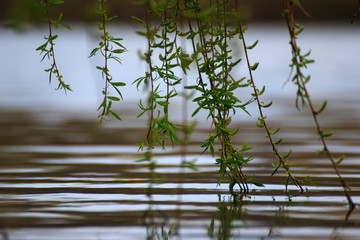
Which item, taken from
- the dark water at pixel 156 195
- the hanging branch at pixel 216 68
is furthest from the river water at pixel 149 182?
the hanging branch at pixel 216 68

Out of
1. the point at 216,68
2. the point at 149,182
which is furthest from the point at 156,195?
the point at 216,68

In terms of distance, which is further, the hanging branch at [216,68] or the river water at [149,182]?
the hanging branch at [216,68]

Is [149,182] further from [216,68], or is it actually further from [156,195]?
[216,68]

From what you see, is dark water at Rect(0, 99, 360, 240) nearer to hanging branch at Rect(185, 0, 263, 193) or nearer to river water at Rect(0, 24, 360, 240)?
river water at Rect(0, 24, 360, 240)

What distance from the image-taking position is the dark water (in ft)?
7.06

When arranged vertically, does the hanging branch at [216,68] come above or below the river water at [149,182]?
above

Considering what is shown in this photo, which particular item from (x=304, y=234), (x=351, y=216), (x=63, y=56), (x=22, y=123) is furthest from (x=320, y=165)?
(x=63, y=56)

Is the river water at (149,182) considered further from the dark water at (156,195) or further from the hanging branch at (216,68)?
the hanging branch at (216,68)

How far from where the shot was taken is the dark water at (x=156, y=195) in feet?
7.06

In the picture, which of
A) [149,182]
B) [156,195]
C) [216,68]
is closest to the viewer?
[216,68]

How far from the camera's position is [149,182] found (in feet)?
9.63

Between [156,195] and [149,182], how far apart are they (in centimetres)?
26

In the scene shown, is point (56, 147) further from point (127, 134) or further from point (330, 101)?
point (330, 101)

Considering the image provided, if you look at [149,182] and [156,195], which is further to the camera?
[149,182]
